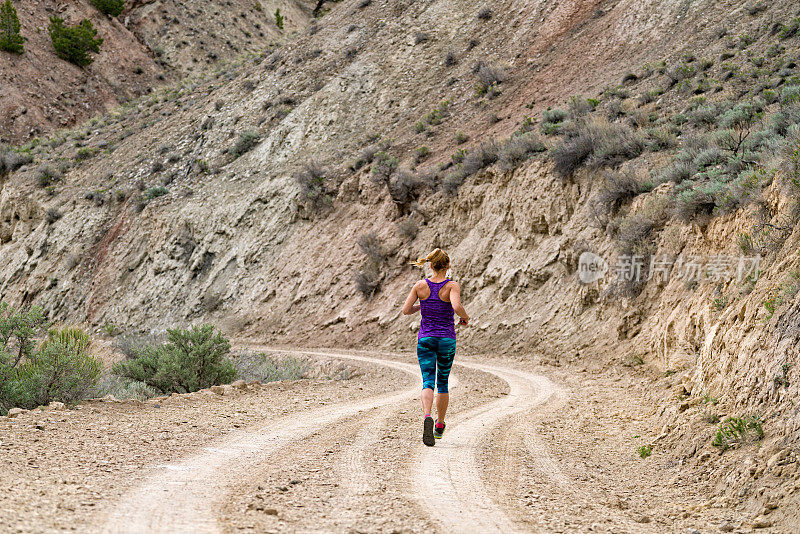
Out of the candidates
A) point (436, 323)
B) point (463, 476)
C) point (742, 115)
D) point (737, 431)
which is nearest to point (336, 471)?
point (463, 476)

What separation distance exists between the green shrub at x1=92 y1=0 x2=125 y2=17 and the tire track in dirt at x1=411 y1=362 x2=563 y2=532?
208 ft

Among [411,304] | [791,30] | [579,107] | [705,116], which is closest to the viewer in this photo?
[411,304]

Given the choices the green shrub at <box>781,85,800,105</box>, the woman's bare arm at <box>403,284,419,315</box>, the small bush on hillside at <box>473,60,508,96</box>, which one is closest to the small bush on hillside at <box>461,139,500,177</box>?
the small bush on hillside at <box>473,60,508,96</box>

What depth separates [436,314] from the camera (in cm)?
627

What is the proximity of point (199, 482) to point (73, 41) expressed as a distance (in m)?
59.2

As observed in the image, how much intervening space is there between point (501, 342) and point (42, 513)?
15.6m

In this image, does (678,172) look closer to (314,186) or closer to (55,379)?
(55,379)

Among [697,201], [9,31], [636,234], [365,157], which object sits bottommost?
[636,234]

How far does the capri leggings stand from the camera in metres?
6.27

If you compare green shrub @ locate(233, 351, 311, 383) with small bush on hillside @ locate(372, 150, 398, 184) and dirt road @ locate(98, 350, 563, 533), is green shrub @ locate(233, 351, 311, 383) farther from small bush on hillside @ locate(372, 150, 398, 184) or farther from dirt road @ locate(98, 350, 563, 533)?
small bush on hillside @ locate(372, 150, 398, 184)

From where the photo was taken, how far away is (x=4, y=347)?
32.2ft

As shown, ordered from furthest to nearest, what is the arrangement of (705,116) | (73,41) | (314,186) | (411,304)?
(73,41) < (314,186) < (705,116) < (411,304)

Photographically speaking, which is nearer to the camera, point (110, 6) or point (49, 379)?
point (49, 379)

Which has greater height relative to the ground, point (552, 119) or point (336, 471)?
point (336, 471)
